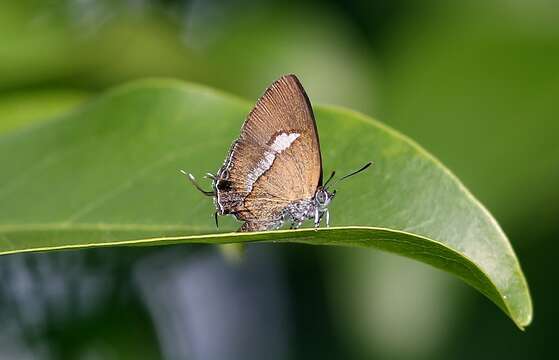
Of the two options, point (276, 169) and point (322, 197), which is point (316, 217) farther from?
point (276, 169)

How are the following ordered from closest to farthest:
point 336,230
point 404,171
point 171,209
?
point 336,230, point 404,171, point 171,209

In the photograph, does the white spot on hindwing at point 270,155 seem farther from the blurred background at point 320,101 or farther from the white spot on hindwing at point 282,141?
the blurred background at point 320,101

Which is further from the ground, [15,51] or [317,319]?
[15,51]

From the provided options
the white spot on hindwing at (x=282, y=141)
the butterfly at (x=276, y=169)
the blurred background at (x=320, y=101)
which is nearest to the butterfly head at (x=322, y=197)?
the butterfly at (x=276, y=169)

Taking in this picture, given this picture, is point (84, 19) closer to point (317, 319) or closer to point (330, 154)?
point (317, 319)

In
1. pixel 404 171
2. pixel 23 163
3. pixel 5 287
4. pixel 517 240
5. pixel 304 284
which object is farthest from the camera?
pixel 304 284

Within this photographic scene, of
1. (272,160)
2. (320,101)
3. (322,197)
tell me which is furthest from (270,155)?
(320,101)

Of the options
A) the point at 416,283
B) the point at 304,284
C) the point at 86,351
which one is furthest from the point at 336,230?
the point at 304,284

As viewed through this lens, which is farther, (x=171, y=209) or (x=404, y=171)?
(x=171, y=209)
